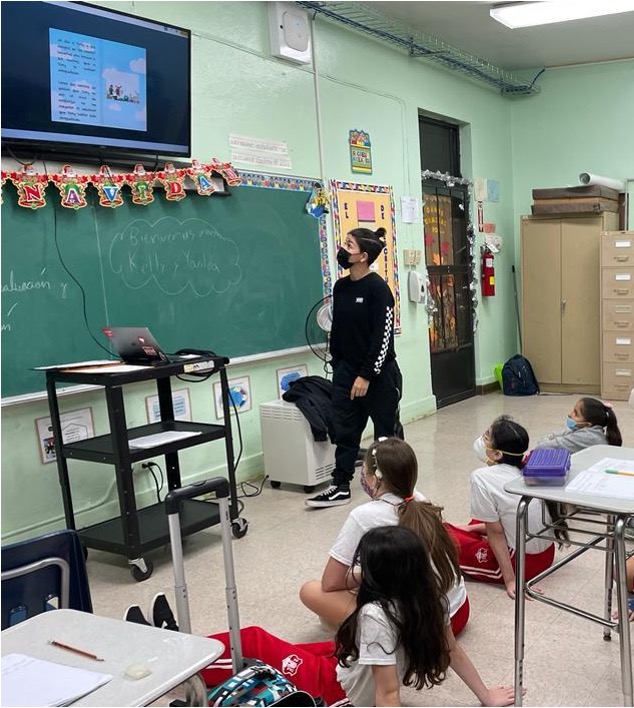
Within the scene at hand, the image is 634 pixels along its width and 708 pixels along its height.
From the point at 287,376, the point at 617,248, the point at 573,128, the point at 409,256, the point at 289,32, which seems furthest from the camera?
the point at 573,128

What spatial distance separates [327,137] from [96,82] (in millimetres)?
2031

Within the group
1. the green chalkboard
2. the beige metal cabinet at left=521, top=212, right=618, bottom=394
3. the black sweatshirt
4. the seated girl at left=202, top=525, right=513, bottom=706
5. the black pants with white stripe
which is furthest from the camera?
the beige metal cabinet at left=521, top=212, right=618, bottom=394

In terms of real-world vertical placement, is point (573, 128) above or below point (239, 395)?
above

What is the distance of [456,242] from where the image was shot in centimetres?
678

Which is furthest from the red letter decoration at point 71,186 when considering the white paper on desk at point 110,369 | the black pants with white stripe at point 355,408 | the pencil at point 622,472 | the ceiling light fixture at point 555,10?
the ceiling light fixture at point 555,10

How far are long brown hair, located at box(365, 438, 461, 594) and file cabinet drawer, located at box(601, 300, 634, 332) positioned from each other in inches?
188

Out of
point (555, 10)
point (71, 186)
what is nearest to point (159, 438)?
point (71, 186)

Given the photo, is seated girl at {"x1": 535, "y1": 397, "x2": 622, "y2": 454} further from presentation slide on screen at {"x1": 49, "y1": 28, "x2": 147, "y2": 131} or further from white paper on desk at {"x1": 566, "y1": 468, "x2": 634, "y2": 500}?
presentation slide on screen at {"x1": 49, "y1": 28, "x2": 147, "y2": 131}

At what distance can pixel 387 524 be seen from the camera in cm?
202

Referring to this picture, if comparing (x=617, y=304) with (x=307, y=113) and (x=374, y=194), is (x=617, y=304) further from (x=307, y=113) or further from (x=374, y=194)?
(x=307, y=113)

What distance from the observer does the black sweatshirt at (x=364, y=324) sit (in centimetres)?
369

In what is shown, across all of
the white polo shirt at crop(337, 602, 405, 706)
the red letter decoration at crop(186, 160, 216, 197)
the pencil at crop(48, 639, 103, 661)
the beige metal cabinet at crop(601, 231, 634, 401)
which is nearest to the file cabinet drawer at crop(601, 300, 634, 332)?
the beige metal cabinet at crop(601, 231, 634, 401)

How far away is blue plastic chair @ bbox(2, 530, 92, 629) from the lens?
60.6 inches

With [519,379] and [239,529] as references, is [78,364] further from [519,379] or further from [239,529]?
[519,379]
